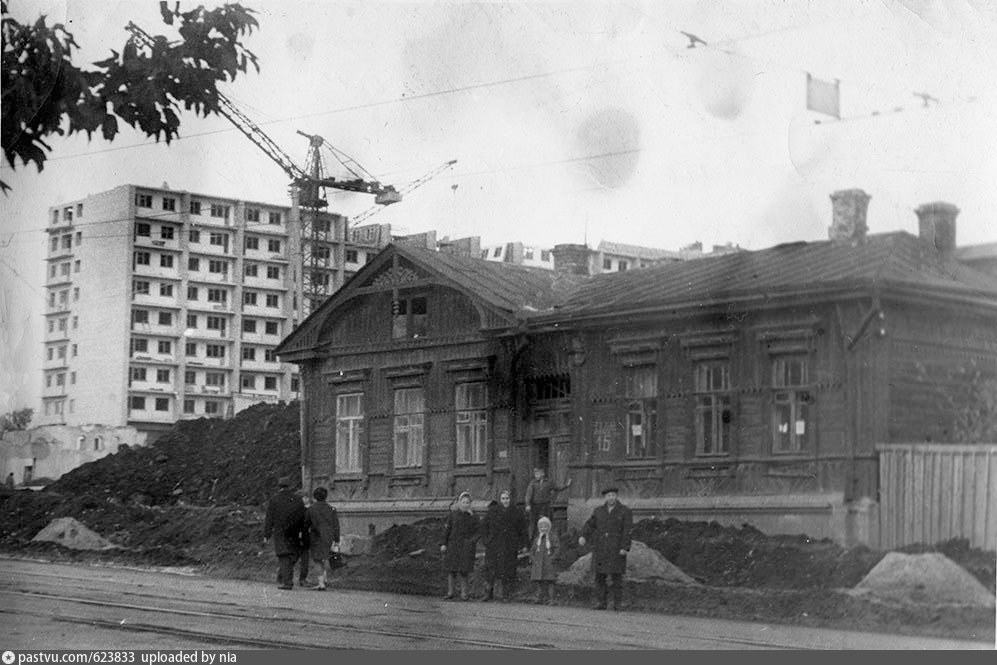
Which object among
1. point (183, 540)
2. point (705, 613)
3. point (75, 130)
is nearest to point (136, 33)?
point (75, 130)

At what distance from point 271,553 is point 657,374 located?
306 inches

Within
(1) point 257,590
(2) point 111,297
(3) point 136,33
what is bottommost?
(1) point 257,590

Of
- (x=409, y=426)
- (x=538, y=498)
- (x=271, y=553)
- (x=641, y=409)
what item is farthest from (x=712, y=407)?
(x=271, y=553)

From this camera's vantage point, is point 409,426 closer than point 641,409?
No

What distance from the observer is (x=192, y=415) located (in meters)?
26.8

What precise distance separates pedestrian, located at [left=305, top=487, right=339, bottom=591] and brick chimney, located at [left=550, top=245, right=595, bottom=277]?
7.52m

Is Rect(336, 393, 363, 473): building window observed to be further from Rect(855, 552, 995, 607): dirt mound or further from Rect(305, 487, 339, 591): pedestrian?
Rect(855, 552, 995, 607): dirt mound

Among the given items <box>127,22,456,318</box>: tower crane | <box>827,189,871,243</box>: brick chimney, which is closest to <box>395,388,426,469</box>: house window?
<box>127,22,456,318</box>: tower crane

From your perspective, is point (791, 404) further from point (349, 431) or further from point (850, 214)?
point (349, 431)

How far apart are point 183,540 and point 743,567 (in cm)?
1186

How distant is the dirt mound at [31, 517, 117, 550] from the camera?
25.5m

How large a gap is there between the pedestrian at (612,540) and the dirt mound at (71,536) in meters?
10.5

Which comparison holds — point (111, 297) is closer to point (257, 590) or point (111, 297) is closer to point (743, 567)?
point (257, 590)

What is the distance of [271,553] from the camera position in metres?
26.0
